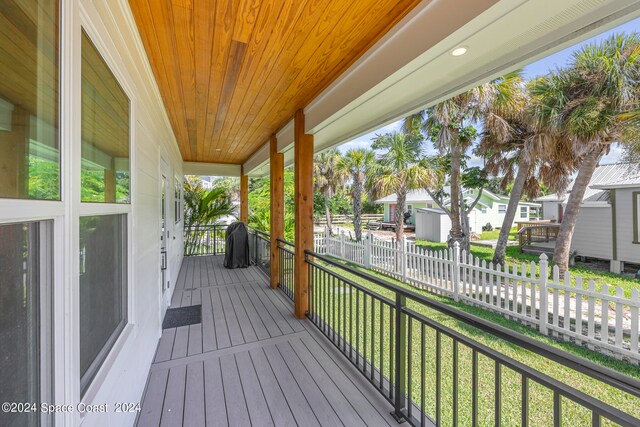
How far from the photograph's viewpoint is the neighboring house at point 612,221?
709cm

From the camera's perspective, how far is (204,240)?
7.86 meters

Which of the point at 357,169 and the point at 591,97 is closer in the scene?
the point at 591,97

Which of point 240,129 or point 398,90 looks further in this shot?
point 240,129

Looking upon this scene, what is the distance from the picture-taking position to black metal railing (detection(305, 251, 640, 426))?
89cm

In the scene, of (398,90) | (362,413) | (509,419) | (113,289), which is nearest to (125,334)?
(113,289)

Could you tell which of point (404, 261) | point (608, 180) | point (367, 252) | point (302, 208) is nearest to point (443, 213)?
point (608, 180)

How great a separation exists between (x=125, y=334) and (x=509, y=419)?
2.82m

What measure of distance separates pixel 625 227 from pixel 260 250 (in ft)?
32.2

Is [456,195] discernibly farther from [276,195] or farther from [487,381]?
[487,381]

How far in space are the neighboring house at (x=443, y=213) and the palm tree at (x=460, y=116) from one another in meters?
4.31

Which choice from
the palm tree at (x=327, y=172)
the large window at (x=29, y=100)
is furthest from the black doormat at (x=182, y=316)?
the palm tree at (x=327, y=172)

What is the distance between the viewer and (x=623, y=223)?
289 inches

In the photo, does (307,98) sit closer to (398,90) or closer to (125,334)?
(398,90)

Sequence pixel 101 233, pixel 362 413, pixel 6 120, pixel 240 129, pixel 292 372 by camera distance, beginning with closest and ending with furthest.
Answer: pixel 6 120 < pixel 101 233 < pixel 362 413 < pixel 292 372 < pixel 240 129
